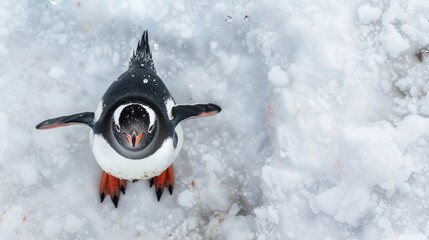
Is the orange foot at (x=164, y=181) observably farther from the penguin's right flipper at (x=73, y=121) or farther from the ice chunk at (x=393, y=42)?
the ice chunk at (x=393, y=42)

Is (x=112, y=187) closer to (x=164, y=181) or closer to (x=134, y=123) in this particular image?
(x=164, y=181)

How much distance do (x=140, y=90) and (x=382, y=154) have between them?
0.89 m

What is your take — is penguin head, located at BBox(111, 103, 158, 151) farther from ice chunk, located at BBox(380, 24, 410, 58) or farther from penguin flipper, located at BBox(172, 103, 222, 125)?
ice chunk, located at BBox(380, 24, 410, 58)

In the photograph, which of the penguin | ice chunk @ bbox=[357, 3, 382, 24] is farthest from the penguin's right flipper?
ice chunk @ bbox=[357, 3, 382, 24]

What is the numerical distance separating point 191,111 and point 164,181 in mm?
357

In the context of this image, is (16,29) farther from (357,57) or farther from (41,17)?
(357,57)

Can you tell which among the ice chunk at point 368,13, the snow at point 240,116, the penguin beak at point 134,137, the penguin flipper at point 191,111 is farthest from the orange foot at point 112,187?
the ice chunk at point 368,13

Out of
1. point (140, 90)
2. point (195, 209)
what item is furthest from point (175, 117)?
point (195, 209)

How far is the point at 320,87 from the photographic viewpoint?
2266mm

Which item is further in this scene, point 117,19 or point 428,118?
point 117,19

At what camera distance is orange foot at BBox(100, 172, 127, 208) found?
2.27 meters

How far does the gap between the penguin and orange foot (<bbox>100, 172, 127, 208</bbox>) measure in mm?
233

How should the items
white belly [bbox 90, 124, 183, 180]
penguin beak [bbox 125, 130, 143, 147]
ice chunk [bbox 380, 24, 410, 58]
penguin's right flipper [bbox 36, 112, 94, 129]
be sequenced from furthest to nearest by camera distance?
1. ice chunk [bbox 380, 24, 410, 58]
2. penguin's right flipper [bbox 36, 112, 94, 129]
3. white belly [bbox 90, 124, 183, 180]
4. penguin beak [bbox 125, 130, 143, 147]

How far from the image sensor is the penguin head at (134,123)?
1.71 m
